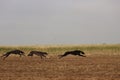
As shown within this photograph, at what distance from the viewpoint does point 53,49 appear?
44938mm

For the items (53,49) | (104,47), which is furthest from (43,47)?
(104,47)

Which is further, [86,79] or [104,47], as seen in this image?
[104,47]

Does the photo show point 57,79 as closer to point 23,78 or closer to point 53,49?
point 23,78

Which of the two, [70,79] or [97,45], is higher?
[97,45]

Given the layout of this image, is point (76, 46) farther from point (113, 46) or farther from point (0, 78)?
point (0, 78)

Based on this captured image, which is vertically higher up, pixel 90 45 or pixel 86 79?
pixel 90 45

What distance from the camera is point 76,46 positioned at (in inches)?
1880

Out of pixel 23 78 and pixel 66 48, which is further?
pixel 66 48

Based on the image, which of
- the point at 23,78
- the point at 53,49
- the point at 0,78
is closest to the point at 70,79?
the point at 23,78

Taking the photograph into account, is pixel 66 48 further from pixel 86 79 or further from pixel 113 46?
pixel 86 79

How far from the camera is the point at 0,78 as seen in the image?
1519 centimetres

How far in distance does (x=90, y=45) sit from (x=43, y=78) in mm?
32267

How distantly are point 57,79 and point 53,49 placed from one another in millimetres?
30231

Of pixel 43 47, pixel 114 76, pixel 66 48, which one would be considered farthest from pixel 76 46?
pixel 114 76
